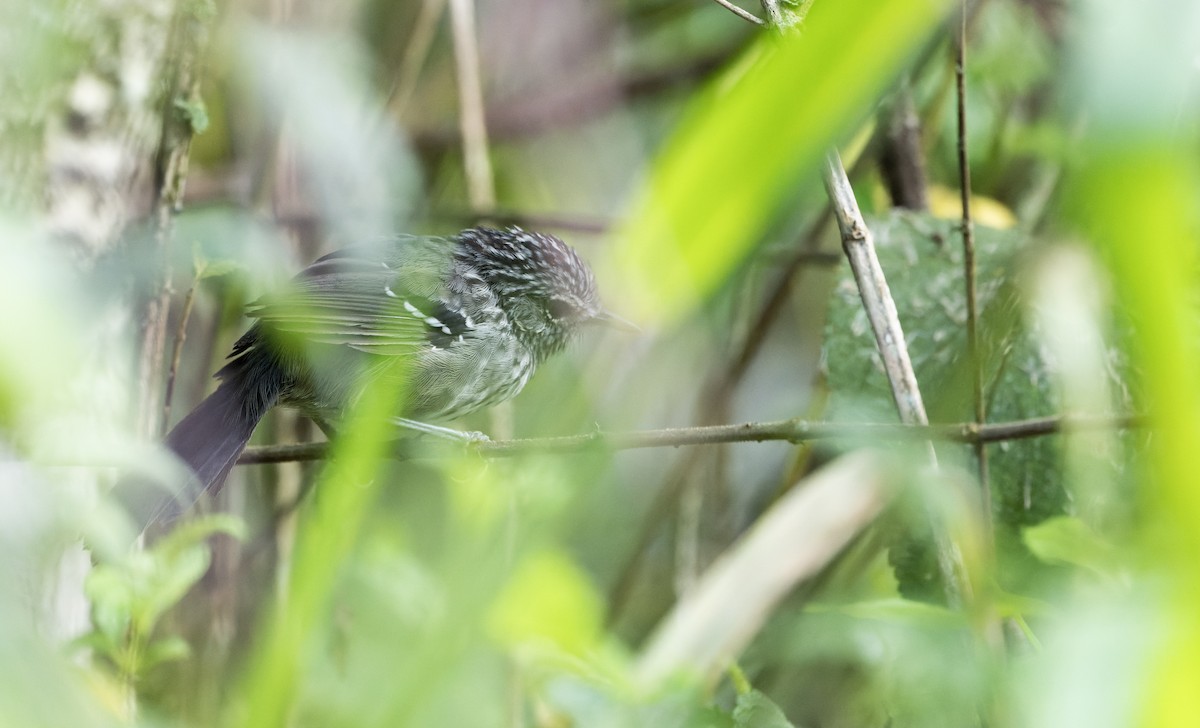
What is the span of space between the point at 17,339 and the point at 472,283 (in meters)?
2.69

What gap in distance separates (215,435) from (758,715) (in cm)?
148

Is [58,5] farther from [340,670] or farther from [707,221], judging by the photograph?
[340,670]

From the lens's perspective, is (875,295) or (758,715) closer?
(758,715)

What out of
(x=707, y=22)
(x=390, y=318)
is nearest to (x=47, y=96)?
(x=390, y=318)

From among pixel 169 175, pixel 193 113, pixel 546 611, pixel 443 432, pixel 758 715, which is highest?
pixel 193 113

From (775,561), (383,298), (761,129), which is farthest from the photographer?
(383,298)

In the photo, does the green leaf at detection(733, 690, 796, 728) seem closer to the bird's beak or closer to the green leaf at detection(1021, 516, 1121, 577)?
the green leaf at detection(1021, 516, 1121, 577)

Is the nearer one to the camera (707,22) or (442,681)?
(442,681)

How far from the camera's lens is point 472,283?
11.0 feet

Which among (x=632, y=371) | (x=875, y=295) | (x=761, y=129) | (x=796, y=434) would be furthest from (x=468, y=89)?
(x=761, y=129)

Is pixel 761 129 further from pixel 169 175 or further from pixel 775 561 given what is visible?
pixel 169 175

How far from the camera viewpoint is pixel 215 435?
2607 millimetres

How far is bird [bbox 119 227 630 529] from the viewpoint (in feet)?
8.93

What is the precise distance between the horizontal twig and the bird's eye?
122 cm
